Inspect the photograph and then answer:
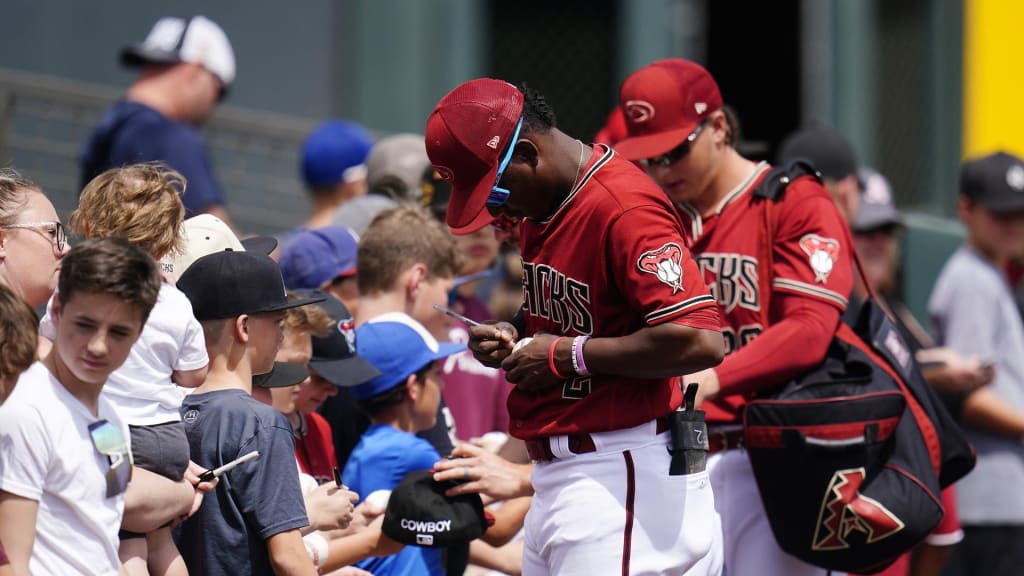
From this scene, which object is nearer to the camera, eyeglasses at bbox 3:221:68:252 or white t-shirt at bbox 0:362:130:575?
white t-shirt at bbox 0:362:130:575

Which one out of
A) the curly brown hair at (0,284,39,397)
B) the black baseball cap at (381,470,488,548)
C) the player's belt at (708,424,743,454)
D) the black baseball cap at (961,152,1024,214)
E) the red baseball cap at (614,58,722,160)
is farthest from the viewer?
the black baseball cap at (961,152,1024,214)

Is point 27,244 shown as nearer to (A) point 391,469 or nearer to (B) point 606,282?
(A) point 391,469

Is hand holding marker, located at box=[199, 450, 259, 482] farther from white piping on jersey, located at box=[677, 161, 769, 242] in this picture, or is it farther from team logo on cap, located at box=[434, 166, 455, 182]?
white piping on jersey, located at box=[677, 161, 769, 242]

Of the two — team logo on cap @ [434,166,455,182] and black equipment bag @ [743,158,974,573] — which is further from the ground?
team logo on cap @ [434,166,455,182]

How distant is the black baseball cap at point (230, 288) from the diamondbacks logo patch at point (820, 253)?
1.51m

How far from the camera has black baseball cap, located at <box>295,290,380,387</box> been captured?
3920 mm

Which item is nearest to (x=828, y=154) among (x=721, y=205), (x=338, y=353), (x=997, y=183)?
(x=997, y=183)

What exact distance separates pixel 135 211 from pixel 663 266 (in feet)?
3.98

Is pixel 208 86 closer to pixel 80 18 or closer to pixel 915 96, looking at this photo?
pixel 80 18

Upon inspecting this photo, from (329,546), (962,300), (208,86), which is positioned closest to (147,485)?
(329,546)

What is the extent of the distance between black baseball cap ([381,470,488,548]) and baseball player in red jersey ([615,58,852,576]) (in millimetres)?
806

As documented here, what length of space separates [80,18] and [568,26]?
9.06 ft

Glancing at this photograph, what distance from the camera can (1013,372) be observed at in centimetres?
614

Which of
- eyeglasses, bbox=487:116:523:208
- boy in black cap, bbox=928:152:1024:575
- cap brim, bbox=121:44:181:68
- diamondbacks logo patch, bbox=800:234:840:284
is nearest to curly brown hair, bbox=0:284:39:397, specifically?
eyeglasses, bbox=487:116:523:208
